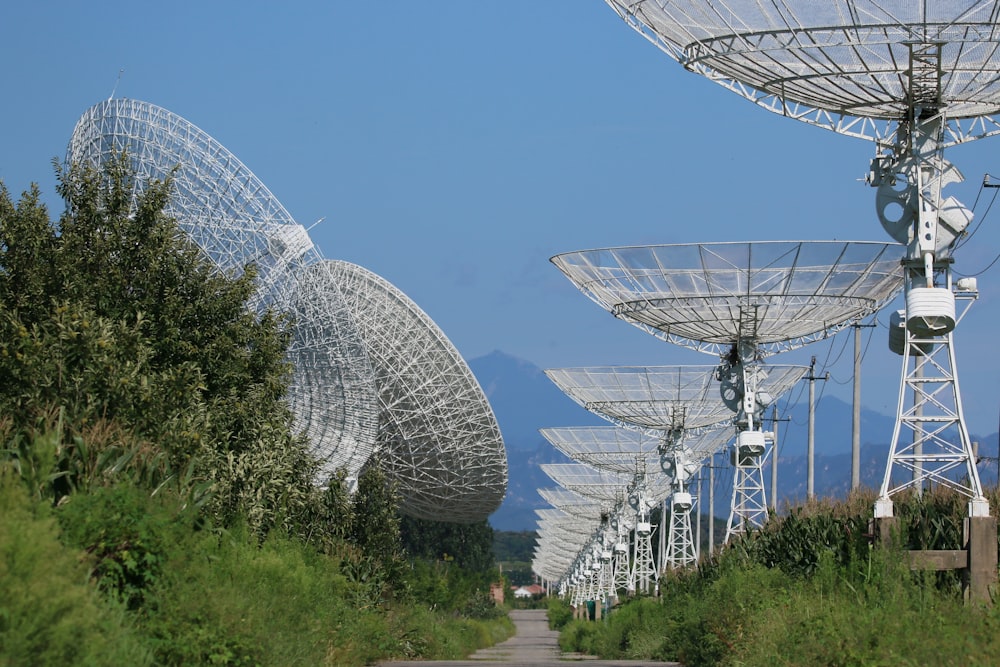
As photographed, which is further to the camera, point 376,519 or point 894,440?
A: point 376,519

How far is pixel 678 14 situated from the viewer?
2480 centimetres

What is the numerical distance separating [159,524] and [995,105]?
1546 centimetres

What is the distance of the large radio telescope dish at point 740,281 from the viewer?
38.3m

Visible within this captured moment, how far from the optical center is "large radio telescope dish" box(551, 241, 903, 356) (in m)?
38.3

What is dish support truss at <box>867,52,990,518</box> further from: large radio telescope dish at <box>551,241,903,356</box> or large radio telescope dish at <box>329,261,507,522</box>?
large radio telescope dish at <box>329,261,507,522</box>

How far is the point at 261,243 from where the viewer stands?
143ft

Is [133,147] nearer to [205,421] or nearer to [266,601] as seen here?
[205,421]

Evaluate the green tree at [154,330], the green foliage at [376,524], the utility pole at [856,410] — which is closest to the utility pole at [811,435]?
the utility pole at [856,410]

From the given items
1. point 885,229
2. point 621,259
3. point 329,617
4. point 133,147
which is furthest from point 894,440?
point 133,147

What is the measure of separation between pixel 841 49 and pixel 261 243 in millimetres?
23652

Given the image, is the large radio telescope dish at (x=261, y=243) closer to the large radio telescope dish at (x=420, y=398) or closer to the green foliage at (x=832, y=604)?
the large radio telescope dish at (x=420, y=398)

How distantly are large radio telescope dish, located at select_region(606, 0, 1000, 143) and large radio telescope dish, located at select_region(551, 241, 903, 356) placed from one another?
13.2m

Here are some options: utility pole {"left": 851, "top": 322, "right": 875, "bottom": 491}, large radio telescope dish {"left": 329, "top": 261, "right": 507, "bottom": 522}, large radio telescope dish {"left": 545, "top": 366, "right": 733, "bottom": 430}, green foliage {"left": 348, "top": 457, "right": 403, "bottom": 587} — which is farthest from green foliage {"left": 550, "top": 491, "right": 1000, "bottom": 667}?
large radio telescope dish {"left": 329, "top": 261, "right": 507, "bottom": 522}

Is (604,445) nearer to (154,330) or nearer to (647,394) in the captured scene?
(647,394)
